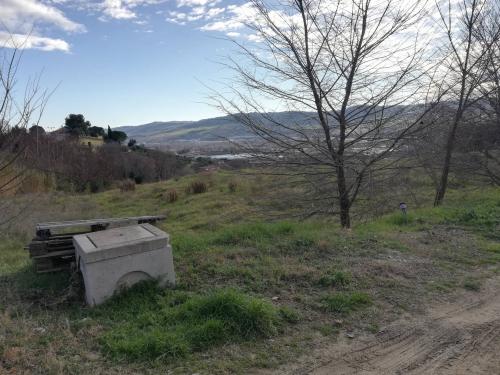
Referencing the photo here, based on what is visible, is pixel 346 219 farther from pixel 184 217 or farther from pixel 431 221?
pixel 184 217

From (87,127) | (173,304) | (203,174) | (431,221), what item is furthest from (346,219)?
(87,127)

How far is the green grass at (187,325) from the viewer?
3084mm

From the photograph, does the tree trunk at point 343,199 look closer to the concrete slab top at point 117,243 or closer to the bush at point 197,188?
the concrete slab top at point 117,243

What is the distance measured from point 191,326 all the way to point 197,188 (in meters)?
17.7

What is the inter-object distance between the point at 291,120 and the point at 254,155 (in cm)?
91

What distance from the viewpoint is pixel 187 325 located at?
11.2ft

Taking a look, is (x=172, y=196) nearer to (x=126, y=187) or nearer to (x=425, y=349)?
(x=126, y=187)

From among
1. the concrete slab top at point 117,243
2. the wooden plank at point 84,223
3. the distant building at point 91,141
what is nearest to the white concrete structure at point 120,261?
the concrete slab top at point 117,243

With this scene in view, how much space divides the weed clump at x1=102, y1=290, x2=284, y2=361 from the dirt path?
548 millimetres

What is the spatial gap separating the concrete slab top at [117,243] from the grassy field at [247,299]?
422 mm

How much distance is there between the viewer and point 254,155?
7.46 metres

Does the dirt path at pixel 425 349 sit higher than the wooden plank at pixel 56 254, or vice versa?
the wooden plank at pixel 56 254

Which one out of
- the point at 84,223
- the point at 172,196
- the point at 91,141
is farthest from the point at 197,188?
the point at 84,223

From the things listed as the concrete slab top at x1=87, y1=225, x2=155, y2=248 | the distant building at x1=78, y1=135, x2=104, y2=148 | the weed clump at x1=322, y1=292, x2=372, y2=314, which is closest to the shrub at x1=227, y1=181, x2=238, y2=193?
the distant building at x1=78, y1=135, x2=104, y2=148
